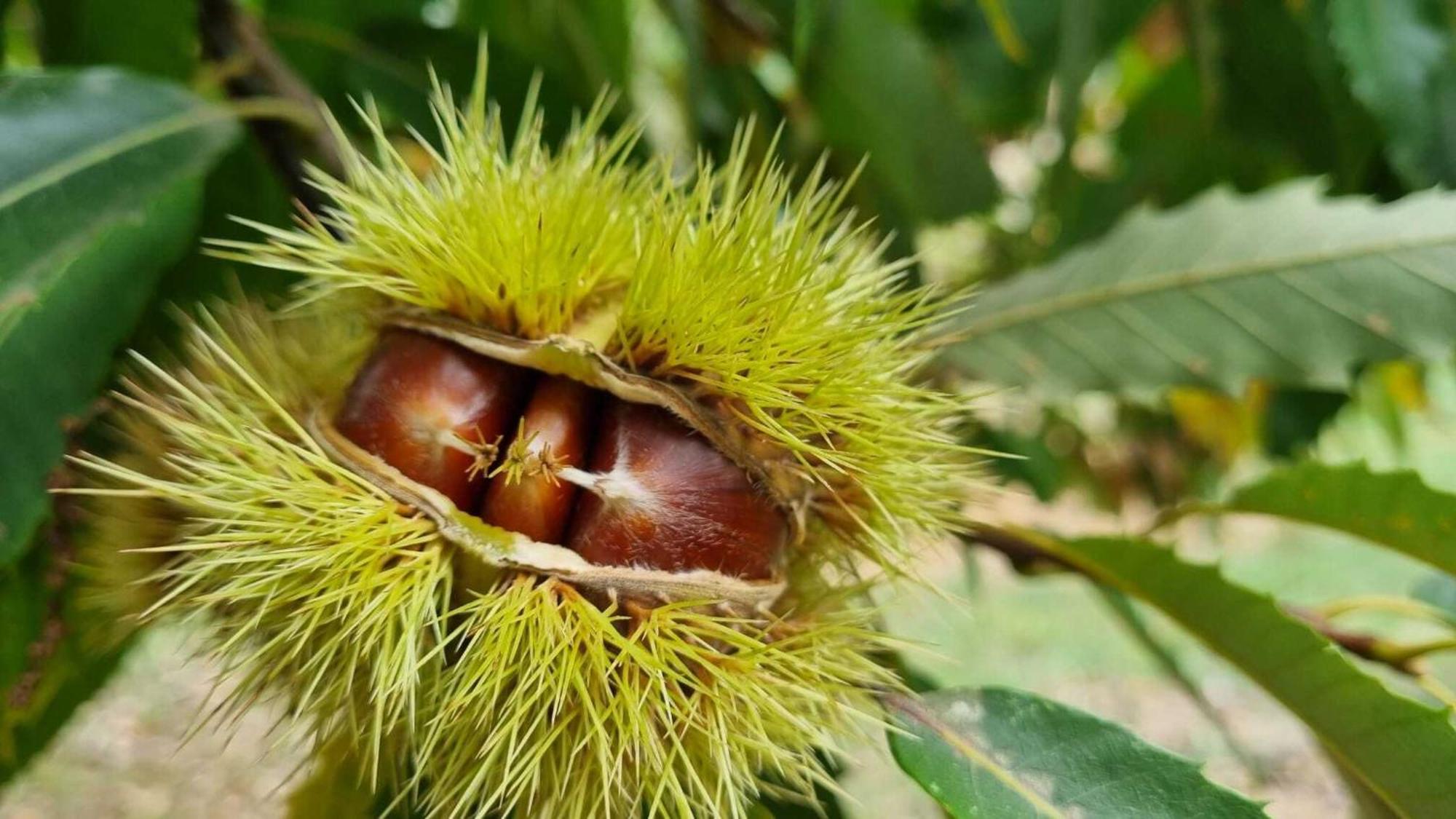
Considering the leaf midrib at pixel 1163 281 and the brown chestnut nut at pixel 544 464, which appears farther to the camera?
the leaf midrib at pixel 1163 281

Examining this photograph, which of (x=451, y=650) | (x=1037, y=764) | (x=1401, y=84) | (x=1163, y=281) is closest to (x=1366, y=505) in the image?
(x=1163, y=281)

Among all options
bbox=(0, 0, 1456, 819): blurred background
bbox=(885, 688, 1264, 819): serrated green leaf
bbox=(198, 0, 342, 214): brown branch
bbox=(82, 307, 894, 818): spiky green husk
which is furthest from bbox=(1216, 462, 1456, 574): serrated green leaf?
bbox=(198, 0, 342, 214): brown branch

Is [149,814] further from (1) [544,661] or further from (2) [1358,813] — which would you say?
(2) [1358,813]

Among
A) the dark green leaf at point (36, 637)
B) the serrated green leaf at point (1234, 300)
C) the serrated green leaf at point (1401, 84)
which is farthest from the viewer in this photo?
the serrated green leaf at point (1401, 84)

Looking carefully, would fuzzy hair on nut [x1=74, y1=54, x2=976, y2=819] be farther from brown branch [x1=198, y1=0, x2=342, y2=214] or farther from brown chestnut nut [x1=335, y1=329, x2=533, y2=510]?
brown branch [x1=198, y1=0, x2=342, y2=214]

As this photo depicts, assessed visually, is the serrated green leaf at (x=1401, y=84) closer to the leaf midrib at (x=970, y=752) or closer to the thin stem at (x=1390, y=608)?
the thin stem at (x=1390, y=608)

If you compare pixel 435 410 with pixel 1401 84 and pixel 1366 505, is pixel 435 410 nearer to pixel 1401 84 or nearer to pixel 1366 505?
pixel 1366 505

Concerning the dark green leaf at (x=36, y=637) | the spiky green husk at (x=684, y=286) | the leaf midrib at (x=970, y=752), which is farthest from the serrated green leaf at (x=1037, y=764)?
the dark green leaf at (x=36, y=637)
